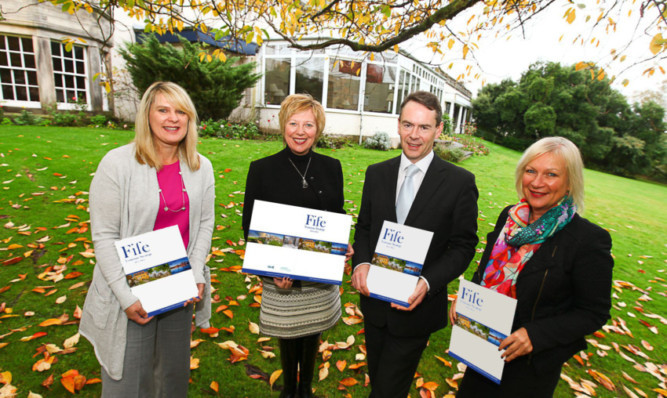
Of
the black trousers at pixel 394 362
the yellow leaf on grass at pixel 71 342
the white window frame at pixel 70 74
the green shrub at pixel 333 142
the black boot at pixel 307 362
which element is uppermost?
the white window frame at pixel 70 74

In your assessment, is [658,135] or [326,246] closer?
[326,246]

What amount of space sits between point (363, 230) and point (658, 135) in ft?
136

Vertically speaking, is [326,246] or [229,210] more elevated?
[326,246]

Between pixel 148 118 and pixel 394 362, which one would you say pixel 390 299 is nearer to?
pixel 394 362

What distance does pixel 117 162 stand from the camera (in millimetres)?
1816

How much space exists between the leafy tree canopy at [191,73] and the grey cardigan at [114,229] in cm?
1162

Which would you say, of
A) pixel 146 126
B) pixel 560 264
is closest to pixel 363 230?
pixel 560 264

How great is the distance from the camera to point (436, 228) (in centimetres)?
199

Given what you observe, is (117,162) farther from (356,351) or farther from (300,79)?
Result: (300,79)

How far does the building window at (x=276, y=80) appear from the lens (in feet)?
52.7

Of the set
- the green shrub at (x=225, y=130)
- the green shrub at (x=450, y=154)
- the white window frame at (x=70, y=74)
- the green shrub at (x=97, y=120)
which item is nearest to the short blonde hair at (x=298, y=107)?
the green shrub at (x=225, y=130)

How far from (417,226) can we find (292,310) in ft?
3.62

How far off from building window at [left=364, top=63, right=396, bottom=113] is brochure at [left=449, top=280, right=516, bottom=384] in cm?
1566

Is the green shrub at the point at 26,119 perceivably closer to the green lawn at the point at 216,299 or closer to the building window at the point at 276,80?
the green lawn at the point at 216,299
